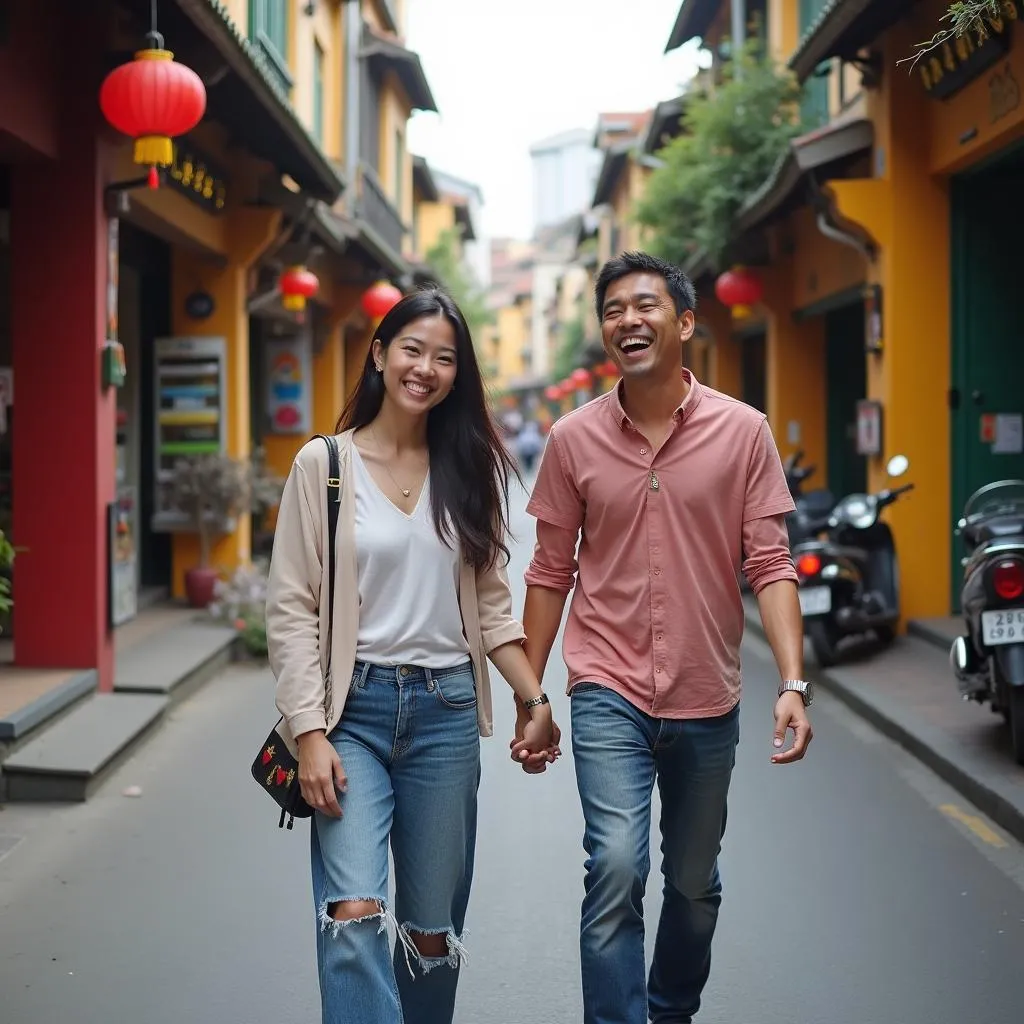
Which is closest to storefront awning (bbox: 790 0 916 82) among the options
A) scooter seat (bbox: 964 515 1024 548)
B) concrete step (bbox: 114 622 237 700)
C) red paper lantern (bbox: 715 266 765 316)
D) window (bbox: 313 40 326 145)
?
scooter seat (bbox: 964 515 1024 548)

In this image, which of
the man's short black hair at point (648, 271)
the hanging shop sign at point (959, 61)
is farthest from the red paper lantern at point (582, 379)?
the man's short black hair at point (648, 271)

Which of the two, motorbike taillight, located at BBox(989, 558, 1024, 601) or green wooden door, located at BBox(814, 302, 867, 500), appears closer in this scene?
motorbike taillight, located at BBox(989, 558, 1024, 601)

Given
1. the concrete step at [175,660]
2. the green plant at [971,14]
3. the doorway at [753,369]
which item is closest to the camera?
the green plant at [971,14]

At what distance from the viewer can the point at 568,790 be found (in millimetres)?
7094

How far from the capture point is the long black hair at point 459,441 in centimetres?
357

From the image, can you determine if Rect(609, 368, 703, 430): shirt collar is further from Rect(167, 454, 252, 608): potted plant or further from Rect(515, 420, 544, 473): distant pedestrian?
Rect(515, 420, 544, 473): distant pedestrian

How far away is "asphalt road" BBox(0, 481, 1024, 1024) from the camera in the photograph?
438 centimetres

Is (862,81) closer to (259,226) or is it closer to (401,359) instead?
(259,226)

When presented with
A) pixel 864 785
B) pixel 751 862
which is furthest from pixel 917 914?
pixel 864 785

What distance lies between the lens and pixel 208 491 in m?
12.7

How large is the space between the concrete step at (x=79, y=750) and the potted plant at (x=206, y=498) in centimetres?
420

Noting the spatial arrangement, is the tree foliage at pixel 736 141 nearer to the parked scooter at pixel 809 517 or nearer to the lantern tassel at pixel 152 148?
the parked scooter at pixel 809 517

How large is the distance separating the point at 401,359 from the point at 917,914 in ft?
9.61

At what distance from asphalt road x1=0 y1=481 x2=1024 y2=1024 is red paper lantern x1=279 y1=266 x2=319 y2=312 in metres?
7.26
